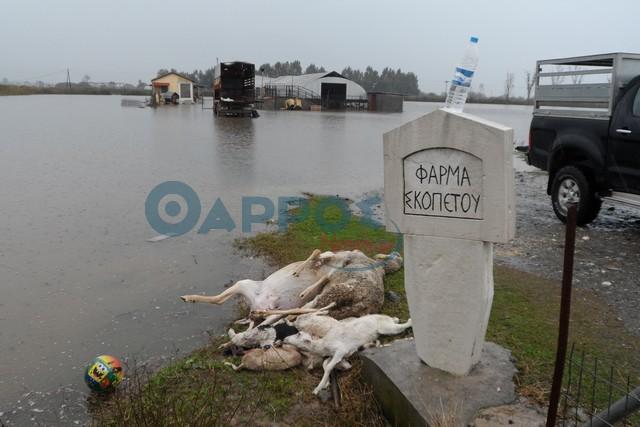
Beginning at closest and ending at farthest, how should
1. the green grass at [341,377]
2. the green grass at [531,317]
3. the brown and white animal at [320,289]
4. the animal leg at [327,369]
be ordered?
the green grass at [341,377] < the animal leg at [327,369] < the green grass at [531,317] < the brown and white animal at [320,289]

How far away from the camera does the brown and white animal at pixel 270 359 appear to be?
13.3 ft

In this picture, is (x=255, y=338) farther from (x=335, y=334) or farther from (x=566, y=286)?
(x=566, y=286)

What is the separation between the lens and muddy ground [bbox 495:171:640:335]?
5.52m

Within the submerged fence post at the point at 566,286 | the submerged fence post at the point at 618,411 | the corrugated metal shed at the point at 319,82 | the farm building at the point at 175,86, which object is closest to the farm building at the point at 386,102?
the corrugated metal shed at the point at 319,82

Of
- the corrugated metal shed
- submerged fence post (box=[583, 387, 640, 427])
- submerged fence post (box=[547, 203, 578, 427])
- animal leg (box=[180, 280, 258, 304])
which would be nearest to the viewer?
submerged fence post (box=[547, 203, 578, 427])

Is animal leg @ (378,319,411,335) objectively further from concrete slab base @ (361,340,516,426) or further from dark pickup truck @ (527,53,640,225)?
dark pickup truck @ (527,53,640,225)

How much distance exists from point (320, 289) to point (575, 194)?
4.58 meters

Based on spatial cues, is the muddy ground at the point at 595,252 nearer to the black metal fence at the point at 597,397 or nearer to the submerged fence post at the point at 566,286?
the black metal fence at the point at 597,397

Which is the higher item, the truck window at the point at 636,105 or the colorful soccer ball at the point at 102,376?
the truck window at the point at 636,105

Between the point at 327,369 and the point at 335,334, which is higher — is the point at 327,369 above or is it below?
below

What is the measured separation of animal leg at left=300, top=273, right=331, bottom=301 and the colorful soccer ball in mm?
1746

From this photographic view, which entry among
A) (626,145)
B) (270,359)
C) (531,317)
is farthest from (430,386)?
(626,145)

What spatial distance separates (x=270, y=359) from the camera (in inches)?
161

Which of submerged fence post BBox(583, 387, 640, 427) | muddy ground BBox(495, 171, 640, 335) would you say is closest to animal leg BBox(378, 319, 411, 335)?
submerged fence post BBox(583, 387, 640, 427)
